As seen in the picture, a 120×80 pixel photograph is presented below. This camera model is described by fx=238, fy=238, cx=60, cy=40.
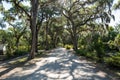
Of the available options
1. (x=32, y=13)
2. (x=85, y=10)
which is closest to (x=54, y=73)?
(x=32, y=13)

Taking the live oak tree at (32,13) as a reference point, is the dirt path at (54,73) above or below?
below

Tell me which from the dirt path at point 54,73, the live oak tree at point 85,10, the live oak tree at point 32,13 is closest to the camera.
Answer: the dirt path at point 54,73

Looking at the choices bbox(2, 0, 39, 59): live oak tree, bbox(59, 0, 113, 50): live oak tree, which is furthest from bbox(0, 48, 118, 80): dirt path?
bbox(59, 0, 113, 50): live oak tree

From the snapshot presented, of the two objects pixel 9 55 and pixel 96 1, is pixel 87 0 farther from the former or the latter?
pixel 9 55

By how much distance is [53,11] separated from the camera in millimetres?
46688

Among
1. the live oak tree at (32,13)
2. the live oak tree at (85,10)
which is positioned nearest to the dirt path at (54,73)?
the live oak tree at (32,13)

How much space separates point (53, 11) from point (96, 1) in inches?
360

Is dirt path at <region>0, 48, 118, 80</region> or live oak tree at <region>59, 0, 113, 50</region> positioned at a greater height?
live oak tree at <region>59, 0, 113, 50</region>

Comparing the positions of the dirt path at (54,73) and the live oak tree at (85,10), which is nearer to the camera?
the dirt path at (54,73)

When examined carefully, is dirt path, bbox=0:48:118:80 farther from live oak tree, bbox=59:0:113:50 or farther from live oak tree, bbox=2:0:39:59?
live oak tree, bbox=59:0:113:50

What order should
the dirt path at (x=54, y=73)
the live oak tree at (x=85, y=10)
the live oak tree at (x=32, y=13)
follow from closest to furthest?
the dirt path at (x=54, y=73) < the live oak tree at (x=32, y=13) < the live oak tree at (x=85, y=10)

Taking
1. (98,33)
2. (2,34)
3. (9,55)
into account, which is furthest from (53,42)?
(9,55)

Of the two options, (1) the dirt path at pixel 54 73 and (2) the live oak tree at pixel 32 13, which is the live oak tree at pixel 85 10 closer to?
(2) the live oak tree at pixel 32 13

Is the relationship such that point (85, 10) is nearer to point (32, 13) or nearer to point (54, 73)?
point (32, 13)
